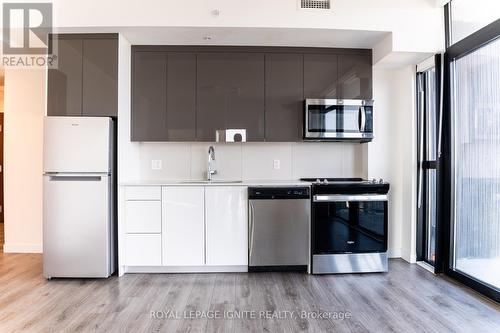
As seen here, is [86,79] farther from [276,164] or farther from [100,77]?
[276,164]

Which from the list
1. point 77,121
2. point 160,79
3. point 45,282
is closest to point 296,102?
point 160,79

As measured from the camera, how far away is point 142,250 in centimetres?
286

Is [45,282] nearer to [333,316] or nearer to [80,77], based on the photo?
[80,77]

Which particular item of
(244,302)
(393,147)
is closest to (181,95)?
(244,302)

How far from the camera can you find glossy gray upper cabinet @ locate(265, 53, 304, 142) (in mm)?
3168

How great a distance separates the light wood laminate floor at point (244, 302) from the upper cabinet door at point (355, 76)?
192 cm

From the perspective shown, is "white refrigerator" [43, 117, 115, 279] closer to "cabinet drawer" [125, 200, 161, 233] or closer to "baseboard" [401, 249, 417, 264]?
"cabinet drawer" [125, 200, 161, 233]

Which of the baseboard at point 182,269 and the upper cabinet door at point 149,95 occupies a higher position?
the upper cabinet door at point 149,95

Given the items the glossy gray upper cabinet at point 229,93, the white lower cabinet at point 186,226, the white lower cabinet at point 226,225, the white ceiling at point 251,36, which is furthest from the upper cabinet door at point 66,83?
the white lower cabinet at point 226,225

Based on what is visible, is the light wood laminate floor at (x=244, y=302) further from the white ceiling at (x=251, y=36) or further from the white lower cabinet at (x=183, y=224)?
the white ceiling at (x=251, y=36)

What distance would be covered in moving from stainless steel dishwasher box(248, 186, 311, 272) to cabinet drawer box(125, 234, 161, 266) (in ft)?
3.09

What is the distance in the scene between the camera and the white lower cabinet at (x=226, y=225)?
9.35ft

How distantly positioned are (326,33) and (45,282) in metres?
3.61

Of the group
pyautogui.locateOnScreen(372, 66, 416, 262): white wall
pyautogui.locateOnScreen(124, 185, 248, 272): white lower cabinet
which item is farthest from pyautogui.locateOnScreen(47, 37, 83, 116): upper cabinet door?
pyautogui.locateOnScreen(372, 66, 416, 262): white wall
